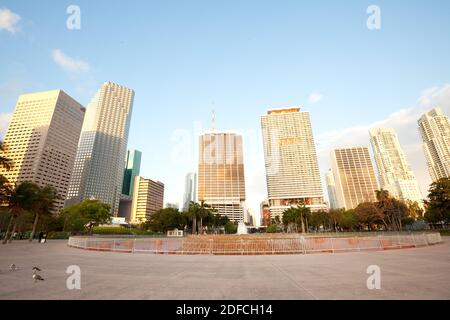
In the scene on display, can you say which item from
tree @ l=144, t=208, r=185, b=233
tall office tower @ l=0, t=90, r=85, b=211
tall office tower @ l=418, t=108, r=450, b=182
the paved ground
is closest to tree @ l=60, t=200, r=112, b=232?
tree @ l=144, t=208, r=185, b=233

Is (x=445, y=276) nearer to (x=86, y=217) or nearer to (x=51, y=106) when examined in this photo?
(x=86, y=217)

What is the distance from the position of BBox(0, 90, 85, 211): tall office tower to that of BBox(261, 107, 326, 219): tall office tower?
163580 millimetres

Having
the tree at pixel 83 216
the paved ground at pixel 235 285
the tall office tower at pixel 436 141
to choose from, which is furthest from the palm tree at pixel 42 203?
the tall office tower at pixel 436 141

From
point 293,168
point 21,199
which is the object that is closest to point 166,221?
point 21,199

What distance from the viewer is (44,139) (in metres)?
159

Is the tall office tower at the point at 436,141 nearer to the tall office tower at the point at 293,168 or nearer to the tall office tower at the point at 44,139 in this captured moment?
the tall office tower at the point at 293,168

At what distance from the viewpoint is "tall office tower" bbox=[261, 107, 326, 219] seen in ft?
575

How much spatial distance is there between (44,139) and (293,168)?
191m

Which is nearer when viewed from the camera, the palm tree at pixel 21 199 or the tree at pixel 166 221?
the palm tree at pixel 21 199

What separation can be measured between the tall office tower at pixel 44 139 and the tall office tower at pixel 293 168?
164 meters

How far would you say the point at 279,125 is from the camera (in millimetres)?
199750

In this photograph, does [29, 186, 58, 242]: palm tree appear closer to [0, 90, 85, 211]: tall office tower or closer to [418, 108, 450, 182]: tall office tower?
[0, 90, 85, 211]: tall office tower

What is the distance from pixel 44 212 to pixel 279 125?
18574 centimetres

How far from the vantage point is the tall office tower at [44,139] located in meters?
154
